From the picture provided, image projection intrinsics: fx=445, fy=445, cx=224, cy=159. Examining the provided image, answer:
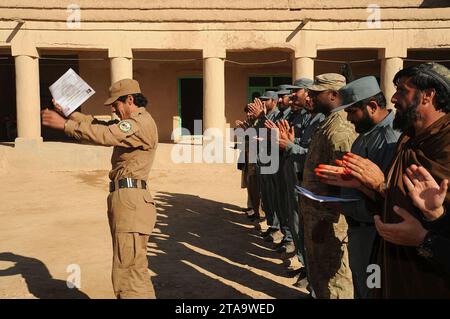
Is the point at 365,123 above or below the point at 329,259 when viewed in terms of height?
above

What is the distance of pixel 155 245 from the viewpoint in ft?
19.9

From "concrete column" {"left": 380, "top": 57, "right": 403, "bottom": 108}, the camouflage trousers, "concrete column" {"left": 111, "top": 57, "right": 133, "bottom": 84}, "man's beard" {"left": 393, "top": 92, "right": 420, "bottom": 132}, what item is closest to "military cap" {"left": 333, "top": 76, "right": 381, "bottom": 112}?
"man's beard" {"left": 393, "top": 92, "right": 420, "bottom": 132}

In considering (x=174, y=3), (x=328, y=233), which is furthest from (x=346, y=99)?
(x=174, y=3)

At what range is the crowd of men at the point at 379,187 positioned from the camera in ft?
6.26

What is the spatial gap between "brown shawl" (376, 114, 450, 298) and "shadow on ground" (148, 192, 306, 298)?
232 centimetres

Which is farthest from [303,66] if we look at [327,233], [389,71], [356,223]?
[356,223]

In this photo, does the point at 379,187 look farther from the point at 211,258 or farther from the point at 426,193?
the point at 211,258

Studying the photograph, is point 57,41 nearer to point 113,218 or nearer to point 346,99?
point 113,218

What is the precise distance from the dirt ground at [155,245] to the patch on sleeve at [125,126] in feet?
5.70

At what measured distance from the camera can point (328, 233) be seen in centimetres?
362

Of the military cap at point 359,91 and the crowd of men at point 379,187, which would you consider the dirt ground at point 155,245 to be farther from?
the military cap at point 359,91

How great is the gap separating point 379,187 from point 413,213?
0.99ft

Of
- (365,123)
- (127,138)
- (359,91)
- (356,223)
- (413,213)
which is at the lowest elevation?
(356,223)
